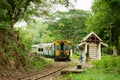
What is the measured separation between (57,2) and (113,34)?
17.4m

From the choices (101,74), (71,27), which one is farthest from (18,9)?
(71,27)

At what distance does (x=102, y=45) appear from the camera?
42281 millimetres

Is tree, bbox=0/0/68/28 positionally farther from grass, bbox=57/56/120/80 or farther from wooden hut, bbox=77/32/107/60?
wooden hut, bbox=77/32/107/60

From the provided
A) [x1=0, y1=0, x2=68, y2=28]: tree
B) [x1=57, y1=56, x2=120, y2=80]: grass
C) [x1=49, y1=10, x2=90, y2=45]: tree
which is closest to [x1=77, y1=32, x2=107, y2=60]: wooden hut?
[x1=0, y1=0, x2=68, y2=28]: tree

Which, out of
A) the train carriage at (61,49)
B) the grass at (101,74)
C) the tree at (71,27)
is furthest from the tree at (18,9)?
the tree at (71,27)

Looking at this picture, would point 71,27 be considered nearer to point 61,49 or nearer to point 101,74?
point 61,49

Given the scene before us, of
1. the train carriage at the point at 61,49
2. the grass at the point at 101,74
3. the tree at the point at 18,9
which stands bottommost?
the grass at the point at 101,74

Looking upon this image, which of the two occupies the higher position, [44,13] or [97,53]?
[44,13]

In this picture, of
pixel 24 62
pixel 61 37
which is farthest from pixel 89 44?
pixel 61 37

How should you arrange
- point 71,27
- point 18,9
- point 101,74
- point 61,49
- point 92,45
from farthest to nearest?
point 71,27
point 61,49
point 92,45
point 18,9
point 101,74

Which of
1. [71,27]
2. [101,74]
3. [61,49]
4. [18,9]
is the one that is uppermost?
[71,27]

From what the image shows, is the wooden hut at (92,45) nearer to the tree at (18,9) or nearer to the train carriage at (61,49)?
the train carriage at (61,49)

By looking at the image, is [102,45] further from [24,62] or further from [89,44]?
[24,62]

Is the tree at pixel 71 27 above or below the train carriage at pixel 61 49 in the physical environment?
above
